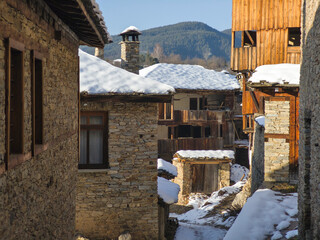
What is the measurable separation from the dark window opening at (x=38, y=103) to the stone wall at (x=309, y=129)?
12.4ft

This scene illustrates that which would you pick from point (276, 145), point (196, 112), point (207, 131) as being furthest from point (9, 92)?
point (207, 131)

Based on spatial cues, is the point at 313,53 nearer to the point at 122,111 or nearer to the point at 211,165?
the point at 122,111

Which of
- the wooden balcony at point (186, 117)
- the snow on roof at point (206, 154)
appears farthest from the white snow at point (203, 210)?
the wooden balcony at point (186, 117)

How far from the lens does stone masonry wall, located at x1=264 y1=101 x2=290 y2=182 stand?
1178cm

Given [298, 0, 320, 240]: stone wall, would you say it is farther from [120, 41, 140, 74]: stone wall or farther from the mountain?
the mountain

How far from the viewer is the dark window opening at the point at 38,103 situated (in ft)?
16.5

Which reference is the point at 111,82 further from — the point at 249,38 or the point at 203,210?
the point at 249,38

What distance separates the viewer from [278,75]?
11492mm

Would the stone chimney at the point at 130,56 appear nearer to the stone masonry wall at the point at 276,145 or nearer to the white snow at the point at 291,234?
the stone masonry wall at the point at 276,145

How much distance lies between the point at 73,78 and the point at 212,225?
9560 mm

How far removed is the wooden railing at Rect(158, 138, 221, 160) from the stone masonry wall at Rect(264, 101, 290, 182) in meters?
14.5

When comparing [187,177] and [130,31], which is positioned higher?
[130,31]

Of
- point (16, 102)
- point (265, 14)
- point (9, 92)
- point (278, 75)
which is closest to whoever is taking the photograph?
point (9, 92)

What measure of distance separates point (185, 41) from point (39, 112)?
148m
